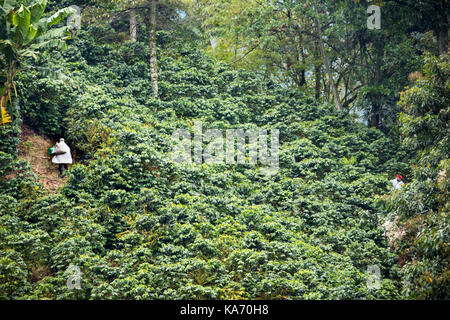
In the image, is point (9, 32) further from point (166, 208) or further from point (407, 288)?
point (407, 288)

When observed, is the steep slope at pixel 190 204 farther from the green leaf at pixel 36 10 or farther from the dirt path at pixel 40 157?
the green leaf at pixel 36 10

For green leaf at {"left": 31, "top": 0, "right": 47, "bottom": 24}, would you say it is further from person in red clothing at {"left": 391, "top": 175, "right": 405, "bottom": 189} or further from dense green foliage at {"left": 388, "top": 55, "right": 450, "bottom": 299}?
person in red clothing at {"left": 391, "top": 175, "right": 405, "bottom": 189}

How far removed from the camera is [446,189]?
9781mm

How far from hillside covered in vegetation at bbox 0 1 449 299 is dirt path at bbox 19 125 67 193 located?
11 cm

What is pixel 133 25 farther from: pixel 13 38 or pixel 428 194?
pixel 428 194

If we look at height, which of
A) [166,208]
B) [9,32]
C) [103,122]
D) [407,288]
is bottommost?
[407,288]

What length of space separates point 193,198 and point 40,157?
4382 mm

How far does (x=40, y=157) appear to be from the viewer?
12.4m

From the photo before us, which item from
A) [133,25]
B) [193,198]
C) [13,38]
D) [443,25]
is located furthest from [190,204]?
[443,25]

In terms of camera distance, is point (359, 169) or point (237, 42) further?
point (237, 42)

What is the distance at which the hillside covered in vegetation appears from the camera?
30.8ft

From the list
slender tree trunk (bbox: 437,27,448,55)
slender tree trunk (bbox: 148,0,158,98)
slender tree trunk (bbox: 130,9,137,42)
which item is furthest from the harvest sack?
slender tree trunk (bbox: 437,27,448,55)
